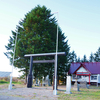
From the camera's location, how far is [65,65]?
89.0ft

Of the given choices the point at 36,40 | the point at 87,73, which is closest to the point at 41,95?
the point at 36,40

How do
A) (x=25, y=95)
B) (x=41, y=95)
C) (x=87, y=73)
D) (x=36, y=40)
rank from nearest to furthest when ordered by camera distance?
1. (x=25, y=95)
2. (x=41, y=95)
3. (x=36, y=40)
4. (x=87, y=73)

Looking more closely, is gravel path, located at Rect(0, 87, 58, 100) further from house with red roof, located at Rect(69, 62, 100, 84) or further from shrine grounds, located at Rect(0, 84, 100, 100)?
house with red roof, located at Rect(69, 62, 100, 84)

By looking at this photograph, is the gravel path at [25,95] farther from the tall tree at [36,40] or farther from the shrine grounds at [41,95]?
the tall tree at [36,40]

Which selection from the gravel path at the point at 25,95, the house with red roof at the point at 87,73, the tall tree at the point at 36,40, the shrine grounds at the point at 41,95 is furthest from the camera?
the house with red roof at the point at 87,73

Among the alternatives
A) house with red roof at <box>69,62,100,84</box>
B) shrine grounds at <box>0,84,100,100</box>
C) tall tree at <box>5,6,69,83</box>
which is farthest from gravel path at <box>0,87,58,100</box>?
house with red roof at <box>69,62,100,84</box>

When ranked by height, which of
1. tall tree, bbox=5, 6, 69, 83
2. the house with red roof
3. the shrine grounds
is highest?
tall tree, bbox=5, 6, 69, 83

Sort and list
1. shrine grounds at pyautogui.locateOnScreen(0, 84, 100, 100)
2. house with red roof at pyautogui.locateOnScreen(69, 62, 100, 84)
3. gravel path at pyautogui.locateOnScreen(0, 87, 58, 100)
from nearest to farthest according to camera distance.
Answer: gravel path at pyautogui.locateOnScreen(0, 87, 58, 100) → shrine grounds at pyautogui.locateOnScreen(0, 84, 100, 100) → house with red roof at pyautogui.locateOnScreen(69, 62, 100, 84)

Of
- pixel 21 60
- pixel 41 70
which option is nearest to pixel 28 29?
pixel 21 60

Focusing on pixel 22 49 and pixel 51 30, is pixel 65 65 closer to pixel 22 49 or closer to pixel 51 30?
pixel 51 30

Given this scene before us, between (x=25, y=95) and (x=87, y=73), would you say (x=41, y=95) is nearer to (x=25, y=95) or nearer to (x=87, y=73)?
(x=25, y=95)

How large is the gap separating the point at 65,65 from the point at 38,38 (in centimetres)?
897

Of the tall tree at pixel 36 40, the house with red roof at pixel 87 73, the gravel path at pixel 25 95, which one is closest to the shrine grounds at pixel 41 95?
the gravel path at pixel 25 95

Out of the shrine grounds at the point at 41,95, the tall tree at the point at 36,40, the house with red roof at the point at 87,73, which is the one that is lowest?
the shrine grounds at the point at 41,95
